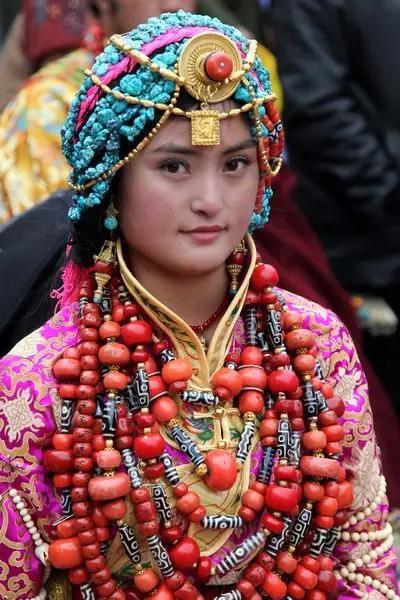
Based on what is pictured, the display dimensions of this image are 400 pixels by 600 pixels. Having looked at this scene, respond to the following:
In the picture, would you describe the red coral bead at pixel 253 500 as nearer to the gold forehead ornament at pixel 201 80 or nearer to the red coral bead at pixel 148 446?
the red coral bead at pixel 148 446

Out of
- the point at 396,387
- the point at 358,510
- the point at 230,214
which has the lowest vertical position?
the point at 396,387

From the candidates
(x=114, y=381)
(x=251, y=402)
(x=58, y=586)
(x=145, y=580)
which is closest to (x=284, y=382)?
(x=251, y=402)

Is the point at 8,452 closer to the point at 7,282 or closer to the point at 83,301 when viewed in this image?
the point at 83,301

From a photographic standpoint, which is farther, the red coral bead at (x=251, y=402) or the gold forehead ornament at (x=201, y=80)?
the red coral bead at (x=251, y=402)

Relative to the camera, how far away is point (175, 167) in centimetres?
180

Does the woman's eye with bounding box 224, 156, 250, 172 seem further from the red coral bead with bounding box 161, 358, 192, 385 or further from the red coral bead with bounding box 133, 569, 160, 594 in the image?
the red coral bead with bounding box 133, 569, 160, 594

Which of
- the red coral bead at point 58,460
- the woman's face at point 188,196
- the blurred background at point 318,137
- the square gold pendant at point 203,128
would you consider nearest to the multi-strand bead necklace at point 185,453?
the red coral bead at point 58,460

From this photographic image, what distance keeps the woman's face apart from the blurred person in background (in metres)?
2.07

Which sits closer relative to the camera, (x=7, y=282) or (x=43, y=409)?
(x=43, y=409)

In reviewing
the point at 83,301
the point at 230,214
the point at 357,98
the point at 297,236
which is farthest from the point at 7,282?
the point at 357,98

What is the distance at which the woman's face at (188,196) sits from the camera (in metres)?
1.78

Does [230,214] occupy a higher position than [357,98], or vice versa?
[230,214]

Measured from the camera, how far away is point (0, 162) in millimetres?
3566

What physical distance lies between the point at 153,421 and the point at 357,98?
94.1 inches
